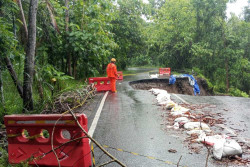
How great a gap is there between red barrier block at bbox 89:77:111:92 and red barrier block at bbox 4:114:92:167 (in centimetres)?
1001

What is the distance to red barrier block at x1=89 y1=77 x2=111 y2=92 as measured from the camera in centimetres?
1448

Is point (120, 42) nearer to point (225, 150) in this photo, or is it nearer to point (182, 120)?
point (182, 120)

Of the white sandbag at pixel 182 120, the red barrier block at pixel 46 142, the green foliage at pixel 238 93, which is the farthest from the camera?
the green foliage at pixel 238 93

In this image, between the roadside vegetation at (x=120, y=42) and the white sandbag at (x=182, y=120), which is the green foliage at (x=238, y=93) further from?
the white sandbag at (x=182, y=120)

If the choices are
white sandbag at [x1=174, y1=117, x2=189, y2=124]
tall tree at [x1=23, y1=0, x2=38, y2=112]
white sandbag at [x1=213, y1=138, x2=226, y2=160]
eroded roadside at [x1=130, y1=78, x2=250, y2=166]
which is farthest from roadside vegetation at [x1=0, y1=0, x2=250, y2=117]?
white sandbag at [x1=213, y1=138, x2=226, y2=160]

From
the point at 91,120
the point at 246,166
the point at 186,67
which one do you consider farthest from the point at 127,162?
the point at 186,67

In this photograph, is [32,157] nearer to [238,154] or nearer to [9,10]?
[238,154]

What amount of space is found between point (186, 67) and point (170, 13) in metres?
7.94

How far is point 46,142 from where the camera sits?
4293 millimetres

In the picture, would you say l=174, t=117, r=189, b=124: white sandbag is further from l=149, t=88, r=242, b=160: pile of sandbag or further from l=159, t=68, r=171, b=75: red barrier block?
l=159, t=68, r=171, b=75: red barrier block

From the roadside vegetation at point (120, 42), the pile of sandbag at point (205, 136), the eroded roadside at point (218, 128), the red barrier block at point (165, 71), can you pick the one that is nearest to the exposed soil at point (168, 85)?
the roadside vegetation at point (120, 42)

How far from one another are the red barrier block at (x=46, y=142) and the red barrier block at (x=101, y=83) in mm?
10010

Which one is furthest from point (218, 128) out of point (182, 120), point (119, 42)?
point (119, 42)

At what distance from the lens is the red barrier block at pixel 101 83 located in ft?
47.5
